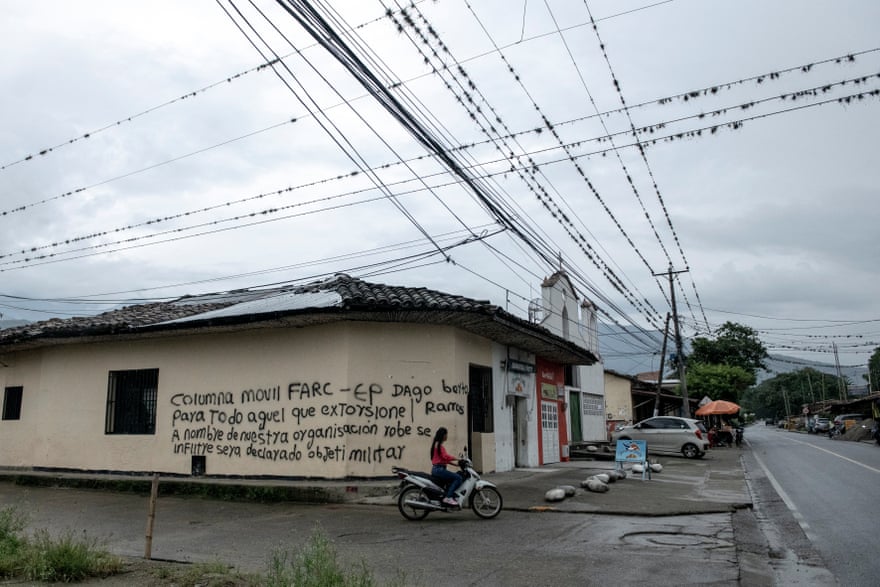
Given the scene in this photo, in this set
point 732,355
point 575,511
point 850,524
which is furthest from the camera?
point 732,355

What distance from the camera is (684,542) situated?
8.20 metres

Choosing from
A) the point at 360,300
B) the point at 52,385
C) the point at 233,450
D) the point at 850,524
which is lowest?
the point at 850,524

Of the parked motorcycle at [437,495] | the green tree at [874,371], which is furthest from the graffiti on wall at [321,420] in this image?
the green tree at [874,371]

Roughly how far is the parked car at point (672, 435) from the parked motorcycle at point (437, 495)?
16218 mm

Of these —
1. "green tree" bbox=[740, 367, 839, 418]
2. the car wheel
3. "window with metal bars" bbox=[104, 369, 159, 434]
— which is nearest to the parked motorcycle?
"window with metal bars" bbox=[104, 369, 159, 434]

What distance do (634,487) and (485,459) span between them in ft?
11.0

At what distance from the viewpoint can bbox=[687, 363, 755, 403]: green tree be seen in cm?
4384

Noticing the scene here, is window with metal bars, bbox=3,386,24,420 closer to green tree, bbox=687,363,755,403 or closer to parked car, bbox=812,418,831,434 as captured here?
green tree, bbox=687,363,755,403

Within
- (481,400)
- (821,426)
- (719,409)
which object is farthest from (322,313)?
(821,426)

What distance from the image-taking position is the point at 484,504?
404 inches

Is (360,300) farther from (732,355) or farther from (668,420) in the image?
(732,355)

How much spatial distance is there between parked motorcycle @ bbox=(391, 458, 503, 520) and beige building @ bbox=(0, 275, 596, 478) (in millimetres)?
3130

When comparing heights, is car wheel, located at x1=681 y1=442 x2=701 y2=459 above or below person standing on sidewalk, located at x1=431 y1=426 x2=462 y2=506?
below

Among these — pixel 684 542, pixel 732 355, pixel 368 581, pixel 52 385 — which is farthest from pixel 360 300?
pixel 732 355
